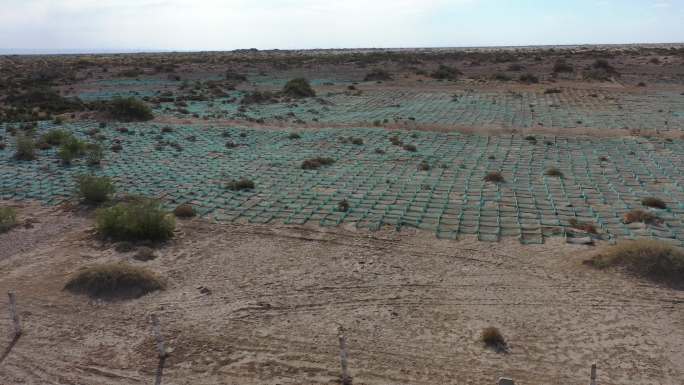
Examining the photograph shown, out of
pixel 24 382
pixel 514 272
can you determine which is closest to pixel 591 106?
pixel 514 272

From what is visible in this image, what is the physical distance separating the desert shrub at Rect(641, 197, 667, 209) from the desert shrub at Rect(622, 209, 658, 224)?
871mm

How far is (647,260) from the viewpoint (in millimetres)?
9938

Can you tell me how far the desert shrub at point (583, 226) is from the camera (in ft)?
38.5

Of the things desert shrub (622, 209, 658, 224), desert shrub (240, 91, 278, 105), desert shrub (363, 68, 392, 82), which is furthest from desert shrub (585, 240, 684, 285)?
desert shrub (363, 68, 392, 82)

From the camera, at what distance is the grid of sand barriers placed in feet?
42.0

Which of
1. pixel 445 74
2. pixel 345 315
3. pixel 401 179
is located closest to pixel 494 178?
pixel 401 179

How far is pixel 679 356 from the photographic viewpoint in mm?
7574

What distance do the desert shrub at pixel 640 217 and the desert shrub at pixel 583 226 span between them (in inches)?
35.0

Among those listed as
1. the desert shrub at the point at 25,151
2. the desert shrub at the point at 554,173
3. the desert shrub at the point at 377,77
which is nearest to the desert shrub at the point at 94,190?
the desert shrub at the point at 25,151

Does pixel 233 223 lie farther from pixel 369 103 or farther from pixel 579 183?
pixel 369 103

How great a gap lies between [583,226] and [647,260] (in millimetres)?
2077

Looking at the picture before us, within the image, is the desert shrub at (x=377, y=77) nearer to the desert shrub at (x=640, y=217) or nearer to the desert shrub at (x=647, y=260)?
the desert shrub at (x=640, y=217)

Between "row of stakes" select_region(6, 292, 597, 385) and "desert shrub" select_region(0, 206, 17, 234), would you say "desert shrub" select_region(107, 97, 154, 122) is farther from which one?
"row of stakes" select_region(6, 292, 597, 385)

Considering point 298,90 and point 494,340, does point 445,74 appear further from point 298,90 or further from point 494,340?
point 494,340
